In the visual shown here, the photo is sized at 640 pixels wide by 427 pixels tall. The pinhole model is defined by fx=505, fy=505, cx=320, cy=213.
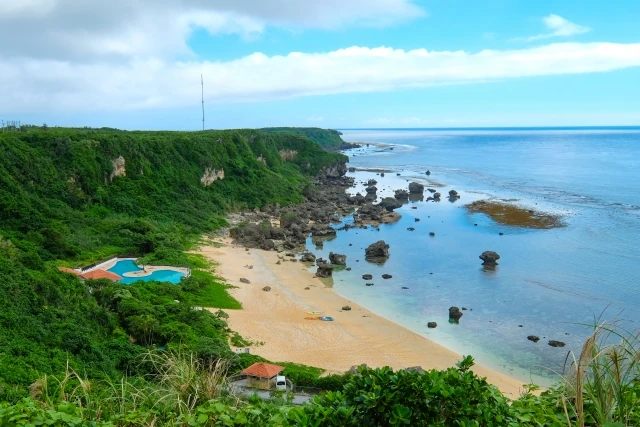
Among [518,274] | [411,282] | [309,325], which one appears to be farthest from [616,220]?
[309,325]

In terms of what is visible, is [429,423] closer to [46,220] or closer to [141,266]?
[141,266]

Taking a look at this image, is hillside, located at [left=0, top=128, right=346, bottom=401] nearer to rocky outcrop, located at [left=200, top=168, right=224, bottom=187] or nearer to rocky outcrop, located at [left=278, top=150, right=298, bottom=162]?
rocky outcrop, located at [left=200, top=168, right=224, bottom=187]

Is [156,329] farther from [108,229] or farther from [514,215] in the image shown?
[514,215]

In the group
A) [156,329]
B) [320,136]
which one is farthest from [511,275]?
[320,136]

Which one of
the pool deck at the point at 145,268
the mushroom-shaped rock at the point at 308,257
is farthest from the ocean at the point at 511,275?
the pool deck at the point at 145,268

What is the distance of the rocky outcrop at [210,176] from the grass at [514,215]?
1217 inches

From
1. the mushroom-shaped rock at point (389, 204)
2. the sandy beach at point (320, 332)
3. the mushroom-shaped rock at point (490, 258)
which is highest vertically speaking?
the mushroom-shaped rock at point (389, 204)

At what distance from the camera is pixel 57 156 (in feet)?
146

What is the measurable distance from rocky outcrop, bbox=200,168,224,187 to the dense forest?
222mm

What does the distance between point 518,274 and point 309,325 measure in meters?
17.8

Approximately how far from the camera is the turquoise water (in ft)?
98.4

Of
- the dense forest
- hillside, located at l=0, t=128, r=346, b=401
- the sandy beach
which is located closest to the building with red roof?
the dense forest

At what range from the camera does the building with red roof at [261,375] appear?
60.7 feet

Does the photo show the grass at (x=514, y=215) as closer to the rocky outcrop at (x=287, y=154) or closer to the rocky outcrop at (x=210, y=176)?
the rocky outcrop at (x=210, y=176)
